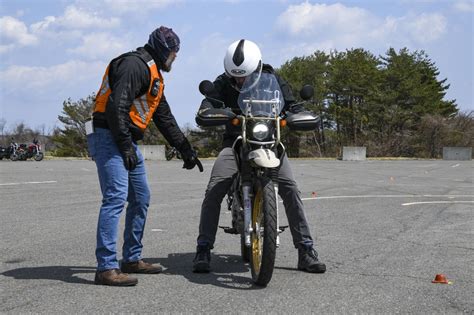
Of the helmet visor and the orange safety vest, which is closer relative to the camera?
the orange safety vest

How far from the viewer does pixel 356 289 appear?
14.6 ft

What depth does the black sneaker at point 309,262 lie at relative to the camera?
198 inches

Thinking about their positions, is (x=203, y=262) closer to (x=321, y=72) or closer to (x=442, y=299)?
(x=442, y=299)

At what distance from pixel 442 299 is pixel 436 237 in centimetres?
305

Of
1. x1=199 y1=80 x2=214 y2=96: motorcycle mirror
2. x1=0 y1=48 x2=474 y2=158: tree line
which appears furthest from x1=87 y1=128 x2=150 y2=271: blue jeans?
x1=0 y1=48 x2=474 y2=158: tree line

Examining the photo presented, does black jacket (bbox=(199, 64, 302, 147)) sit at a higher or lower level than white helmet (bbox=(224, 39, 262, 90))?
lower

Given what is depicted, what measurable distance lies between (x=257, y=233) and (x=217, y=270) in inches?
26.9

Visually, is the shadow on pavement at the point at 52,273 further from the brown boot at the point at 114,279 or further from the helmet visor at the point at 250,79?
the helmet visor at the point at 250,79

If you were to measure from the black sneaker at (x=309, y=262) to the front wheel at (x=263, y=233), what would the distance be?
606mm

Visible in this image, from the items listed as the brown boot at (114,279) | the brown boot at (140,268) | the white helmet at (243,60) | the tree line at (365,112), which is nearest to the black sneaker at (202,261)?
the brown boot at (140,268)

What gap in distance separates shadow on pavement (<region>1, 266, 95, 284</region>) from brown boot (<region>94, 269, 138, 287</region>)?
0.14 m

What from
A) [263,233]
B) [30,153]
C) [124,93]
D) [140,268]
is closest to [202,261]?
[140,268]

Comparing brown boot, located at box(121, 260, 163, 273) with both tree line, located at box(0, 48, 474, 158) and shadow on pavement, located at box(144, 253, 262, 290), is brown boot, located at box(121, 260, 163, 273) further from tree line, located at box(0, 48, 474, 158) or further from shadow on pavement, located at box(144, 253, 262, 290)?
tree line, located at box(0, 48, 474, 158)

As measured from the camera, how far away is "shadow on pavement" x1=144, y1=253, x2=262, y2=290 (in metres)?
4.69
